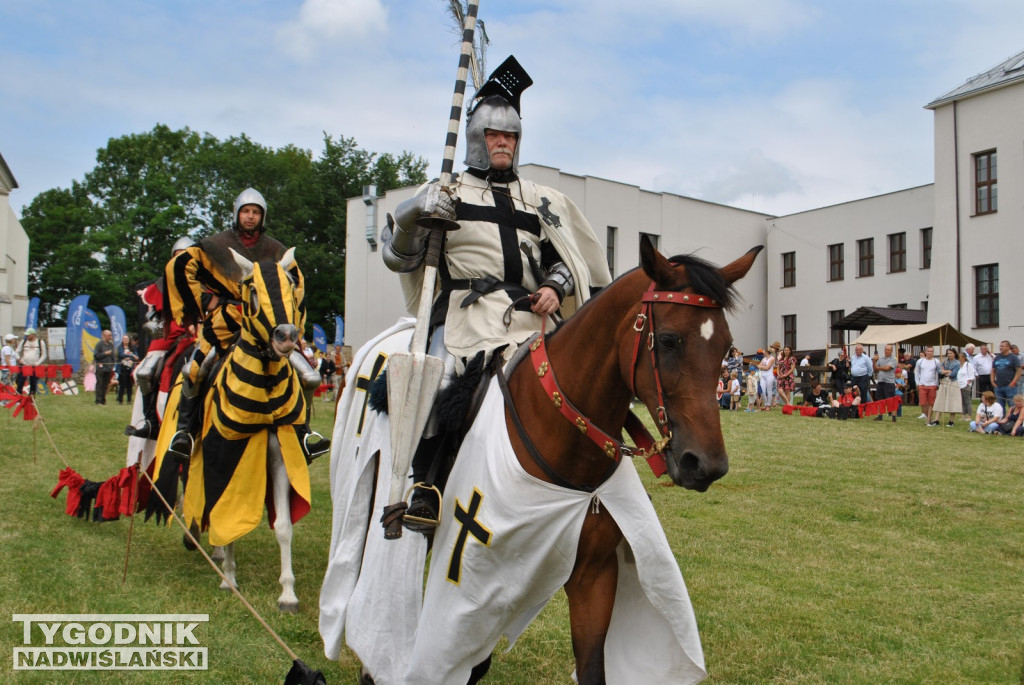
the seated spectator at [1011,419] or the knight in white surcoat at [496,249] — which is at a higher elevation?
the knight in white surcoat at [496,249]

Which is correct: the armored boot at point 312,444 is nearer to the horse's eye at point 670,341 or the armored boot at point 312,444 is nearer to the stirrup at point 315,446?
the stirrup at point 315,446

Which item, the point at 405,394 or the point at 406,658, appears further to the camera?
the point at 406,658

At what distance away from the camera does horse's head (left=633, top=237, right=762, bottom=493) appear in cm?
288

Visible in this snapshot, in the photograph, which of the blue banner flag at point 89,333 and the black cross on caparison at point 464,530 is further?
the blue banner flag at point 89,333

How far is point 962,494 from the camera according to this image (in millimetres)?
10375

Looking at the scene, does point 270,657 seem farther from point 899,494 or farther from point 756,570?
point 899,494

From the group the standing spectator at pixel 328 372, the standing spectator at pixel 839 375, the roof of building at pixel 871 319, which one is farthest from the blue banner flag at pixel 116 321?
the roof of building at pixel 871 319

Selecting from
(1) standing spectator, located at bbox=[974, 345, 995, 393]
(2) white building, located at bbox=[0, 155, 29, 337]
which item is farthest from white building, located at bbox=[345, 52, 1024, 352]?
(2) white building, located at bbox=[0, 155, 29, 337]

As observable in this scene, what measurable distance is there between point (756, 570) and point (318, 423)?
12.5 meters

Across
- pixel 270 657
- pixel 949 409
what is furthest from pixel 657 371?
pixel 949 409

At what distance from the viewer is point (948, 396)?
1866 centimetres

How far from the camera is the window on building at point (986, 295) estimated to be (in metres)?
30.8

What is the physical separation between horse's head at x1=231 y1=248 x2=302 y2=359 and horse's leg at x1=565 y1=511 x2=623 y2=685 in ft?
9.94

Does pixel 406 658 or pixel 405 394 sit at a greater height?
pixel 405 394
